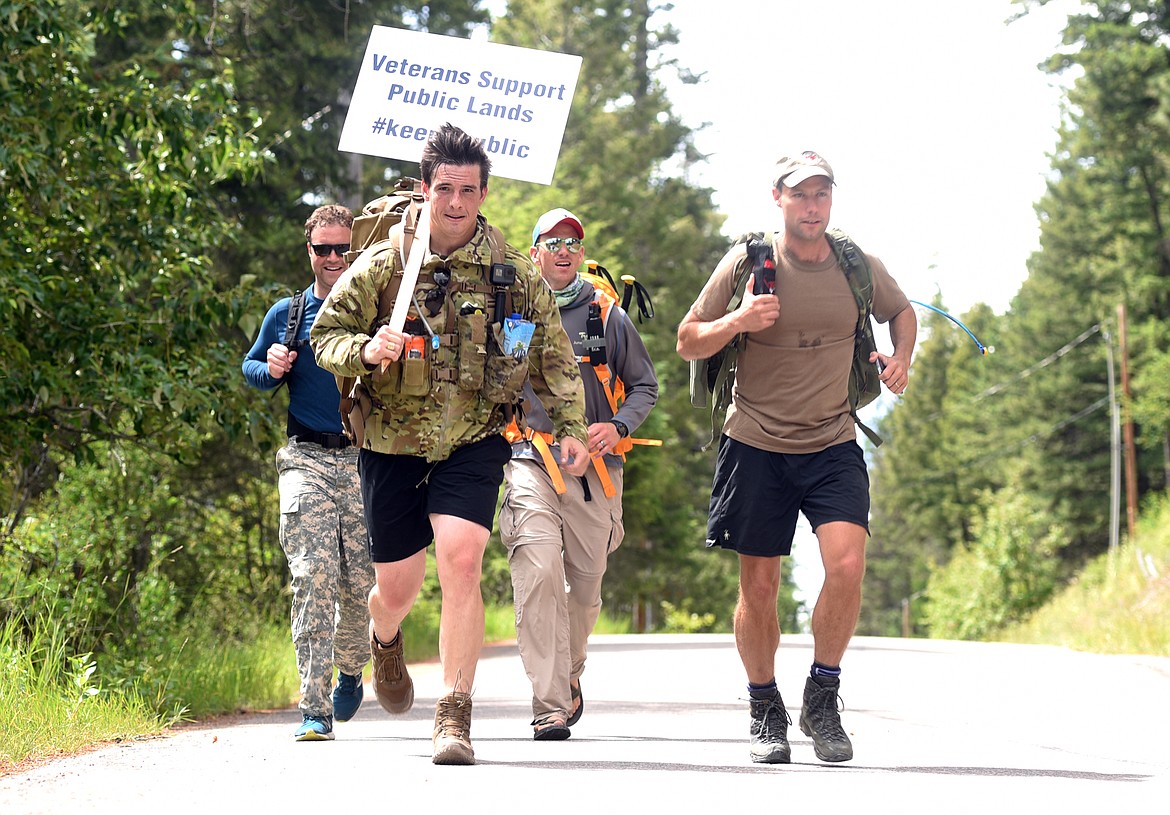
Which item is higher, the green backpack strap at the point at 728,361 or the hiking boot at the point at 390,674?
the green backpack strap at the point at 728,361

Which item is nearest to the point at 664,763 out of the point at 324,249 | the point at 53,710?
the point at 53,710

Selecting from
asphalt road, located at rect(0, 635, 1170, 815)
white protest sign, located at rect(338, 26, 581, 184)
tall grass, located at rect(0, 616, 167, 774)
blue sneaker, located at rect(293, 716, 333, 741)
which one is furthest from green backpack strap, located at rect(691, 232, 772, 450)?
tall grass, located at rect(0, 616, 167, 774)

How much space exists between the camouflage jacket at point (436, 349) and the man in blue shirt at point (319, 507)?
144 cm

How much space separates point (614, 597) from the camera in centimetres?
4197

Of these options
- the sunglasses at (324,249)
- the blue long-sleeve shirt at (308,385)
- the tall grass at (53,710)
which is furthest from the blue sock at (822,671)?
the tall grass at (53,710)

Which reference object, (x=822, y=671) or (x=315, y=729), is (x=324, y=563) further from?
(x=822, y=671)

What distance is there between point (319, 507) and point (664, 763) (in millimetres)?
2285

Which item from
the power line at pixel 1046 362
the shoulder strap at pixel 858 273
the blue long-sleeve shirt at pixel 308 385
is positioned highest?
the power line at pixel 1046 362

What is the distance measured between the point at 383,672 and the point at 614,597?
33930 mm

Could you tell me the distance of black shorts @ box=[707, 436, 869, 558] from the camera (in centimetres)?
748

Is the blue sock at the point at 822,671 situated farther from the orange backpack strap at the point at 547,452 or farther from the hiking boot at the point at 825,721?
the orange backpack strap at the point at 547,452

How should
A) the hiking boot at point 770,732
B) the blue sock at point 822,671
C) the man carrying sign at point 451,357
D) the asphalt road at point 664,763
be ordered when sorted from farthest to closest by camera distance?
the blue sock at point 822,671 → the hiking boot at point 770,732 → the man carrying sign at point 451,357 → the asphalt road at point 664,763

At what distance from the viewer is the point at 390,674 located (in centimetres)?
823

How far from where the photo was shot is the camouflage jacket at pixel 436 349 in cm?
695
